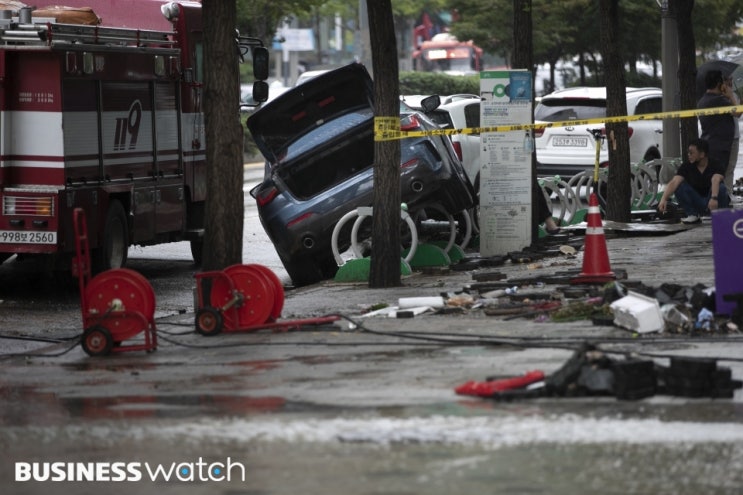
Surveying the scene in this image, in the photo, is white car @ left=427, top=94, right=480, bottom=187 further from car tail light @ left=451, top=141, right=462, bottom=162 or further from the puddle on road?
the puddle on road

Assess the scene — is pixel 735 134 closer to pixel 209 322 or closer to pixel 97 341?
pixel 209 322

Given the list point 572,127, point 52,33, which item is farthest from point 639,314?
point 572,127

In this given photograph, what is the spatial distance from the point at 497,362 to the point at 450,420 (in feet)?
5.78

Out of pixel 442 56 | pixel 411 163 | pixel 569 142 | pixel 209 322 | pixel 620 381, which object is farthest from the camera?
pixel 442 56

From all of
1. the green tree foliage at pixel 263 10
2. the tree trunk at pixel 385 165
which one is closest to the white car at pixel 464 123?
the tree trunk at pixel 385 165

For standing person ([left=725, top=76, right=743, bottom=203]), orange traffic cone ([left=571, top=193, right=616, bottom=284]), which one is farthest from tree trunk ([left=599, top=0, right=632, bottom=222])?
orange traffic cone ([left=571, top=193, right=616, bottom=284])

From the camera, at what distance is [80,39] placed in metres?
14.6

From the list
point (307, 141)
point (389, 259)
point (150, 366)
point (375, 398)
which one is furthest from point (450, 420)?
point (307, 141)

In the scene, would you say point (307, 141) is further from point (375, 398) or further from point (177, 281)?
point (375, 398)

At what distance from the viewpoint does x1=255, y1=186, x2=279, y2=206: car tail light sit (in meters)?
16.2

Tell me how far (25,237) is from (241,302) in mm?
3707

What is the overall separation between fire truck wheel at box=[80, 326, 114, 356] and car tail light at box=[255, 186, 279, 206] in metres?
5.43

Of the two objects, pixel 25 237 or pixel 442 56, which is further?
pixel 442 56

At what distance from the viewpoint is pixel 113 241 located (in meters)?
15.9
